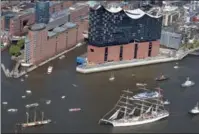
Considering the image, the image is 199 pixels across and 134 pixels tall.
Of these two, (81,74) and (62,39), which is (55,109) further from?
(62,39)

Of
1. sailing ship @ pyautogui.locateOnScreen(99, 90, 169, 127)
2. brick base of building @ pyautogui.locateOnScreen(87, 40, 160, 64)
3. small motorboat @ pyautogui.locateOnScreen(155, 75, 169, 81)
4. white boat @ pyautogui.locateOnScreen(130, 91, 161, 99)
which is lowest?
sailing ship @ pyautogui.locateOnScreen(99, 90, 169, 127)

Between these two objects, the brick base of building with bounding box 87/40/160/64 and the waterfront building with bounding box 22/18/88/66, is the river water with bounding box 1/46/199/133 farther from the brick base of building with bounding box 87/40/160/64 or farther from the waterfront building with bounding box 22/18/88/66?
the brick base of building with bounding box 87/40/160/64

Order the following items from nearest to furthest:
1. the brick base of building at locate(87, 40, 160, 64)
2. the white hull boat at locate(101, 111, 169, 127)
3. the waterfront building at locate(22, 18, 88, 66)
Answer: the white hull boat at locate(101, 111, 169, 127), the waterfront building at locate(22, 18, 88, 66), the brick base of building at locate(87, 40, 160, 64)

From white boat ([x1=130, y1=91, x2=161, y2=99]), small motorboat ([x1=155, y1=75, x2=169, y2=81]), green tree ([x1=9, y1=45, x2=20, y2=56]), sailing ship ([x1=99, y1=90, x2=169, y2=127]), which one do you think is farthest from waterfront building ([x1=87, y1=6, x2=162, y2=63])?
sailing ship ([x1=99, y1=90, x2=169, y2=127])

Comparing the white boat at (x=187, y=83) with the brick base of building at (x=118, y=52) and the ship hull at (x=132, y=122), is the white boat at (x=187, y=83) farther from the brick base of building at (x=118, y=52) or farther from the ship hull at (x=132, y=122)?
the brick base of building at (x=118, y=52)

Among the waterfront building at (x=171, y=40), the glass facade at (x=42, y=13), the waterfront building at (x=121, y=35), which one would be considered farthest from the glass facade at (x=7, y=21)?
the waterfront building at (x=171, y=40)

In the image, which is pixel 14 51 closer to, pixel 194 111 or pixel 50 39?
pixel 50 39
